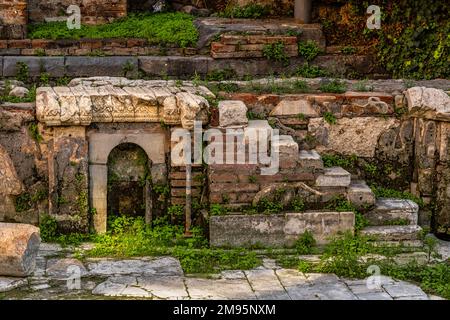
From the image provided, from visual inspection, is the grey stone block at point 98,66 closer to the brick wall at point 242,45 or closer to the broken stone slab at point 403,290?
the brick wall at point 242,45

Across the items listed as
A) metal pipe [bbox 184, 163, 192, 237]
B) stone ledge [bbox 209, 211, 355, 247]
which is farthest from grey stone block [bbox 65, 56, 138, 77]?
stone ledge [bbox 209, 211, 355, 247]

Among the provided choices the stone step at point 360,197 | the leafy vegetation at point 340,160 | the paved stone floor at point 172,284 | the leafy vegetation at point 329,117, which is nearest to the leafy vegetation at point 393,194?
the leafy vegetation at point 340,160

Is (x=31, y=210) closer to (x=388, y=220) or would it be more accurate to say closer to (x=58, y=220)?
(x=58, y=220)

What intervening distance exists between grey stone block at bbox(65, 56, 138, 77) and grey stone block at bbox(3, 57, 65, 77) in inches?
4.2

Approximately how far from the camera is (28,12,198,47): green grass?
36.5ft

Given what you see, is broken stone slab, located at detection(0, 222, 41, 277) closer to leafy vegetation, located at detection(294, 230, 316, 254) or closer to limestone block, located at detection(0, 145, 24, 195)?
limestone block, located at detection(0, 145, 24, 195)

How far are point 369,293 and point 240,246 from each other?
1.34m

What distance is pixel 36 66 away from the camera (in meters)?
10.5

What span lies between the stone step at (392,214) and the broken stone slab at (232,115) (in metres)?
1.34

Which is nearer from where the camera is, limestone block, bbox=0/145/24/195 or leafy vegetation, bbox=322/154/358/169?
limestone block, bbox=0/145/24/195

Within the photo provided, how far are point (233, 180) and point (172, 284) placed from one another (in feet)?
4.31

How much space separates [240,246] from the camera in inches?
288

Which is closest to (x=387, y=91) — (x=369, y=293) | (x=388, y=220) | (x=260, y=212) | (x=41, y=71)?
(x=388, y=220)

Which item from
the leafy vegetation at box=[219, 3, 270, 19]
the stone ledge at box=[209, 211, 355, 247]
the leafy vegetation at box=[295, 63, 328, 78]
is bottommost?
the stone ledge at box=[209, 211, 355, 247]
